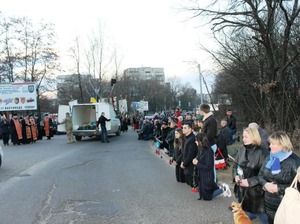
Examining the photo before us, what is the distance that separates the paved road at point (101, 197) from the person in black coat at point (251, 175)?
27.9 inches

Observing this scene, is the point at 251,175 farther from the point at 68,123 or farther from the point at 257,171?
the point at 68,123

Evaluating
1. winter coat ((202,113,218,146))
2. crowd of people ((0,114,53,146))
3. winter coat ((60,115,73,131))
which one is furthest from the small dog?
crowd of people ((0,114,53,146))

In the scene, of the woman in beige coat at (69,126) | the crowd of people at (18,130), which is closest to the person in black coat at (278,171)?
the woman in beige coat at (69,126)

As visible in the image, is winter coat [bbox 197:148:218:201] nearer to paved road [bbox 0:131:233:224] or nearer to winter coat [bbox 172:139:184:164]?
paved road [bbox 0:131:233:224]

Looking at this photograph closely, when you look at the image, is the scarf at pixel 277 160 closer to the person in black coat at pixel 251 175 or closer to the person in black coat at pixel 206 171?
the person in black coat at pixel 251 175

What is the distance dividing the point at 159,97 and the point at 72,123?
6439 centimetres

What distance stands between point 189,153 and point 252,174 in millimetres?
2689


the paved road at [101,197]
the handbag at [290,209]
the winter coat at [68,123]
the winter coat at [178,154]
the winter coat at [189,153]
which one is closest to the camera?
the handbag at [290,209]

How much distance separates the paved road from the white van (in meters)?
10.5

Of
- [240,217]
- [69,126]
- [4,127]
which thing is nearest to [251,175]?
[240,217]

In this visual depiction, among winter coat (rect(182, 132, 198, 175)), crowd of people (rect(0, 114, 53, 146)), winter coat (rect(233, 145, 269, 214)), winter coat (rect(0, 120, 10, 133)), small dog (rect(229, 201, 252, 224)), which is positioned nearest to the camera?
small dog (rect(229, 201, 252, 224))

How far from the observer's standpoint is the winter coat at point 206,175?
694 centimetres

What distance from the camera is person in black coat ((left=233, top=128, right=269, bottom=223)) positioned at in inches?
196

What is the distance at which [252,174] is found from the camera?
518 cm
